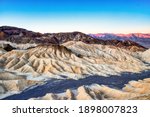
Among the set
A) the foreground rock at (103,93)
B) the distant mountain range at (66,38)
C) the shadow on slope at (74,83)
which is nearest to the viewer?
the foreground rock at (103,93)

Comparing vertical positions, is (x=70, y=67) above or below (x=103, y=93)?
above

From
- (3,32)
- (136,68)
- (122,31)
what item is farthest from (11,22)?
(136,68)

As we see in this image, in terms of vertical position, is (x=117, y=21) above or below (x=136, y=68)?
above

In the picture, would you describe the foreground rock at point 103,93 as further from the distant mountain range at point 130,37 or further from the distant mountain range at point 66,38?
the distant mountain range at point 66,38

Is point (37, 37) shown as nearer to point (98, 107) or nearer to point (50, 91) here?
point (50, 91)

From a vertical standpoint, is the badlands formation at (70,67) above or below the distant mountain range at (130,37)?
below

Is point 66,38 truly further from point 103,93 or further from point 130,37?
point 103,93

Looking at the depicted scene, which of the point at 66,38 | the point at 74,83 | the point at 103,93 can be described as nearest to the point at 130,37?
the point at 66,38

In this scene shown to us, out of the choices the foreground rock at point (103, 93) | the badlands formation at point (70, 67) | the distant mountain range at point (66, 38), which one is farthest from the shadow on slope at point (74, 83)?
the distant mountain range at point (66, 38)
